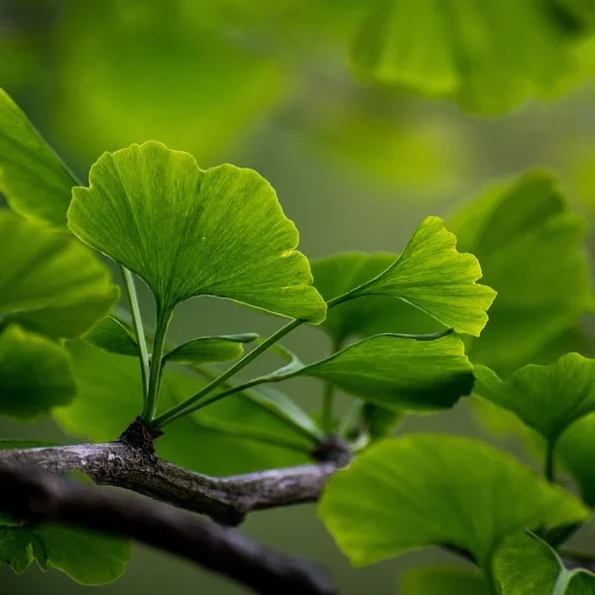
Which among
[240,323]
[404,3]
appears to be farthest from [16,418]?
[240,323]

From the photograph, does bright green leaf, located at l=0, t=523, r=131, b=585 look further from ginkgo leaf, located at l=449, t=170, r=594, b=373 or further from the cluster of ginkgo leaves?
ginkgo leaf, located at l=449, t=170, r=594, b=373

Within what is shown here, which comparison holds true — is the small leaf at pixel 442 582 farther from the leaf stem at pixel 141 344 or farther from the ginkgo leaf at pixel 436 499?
the leaf stem at pixel 141 344

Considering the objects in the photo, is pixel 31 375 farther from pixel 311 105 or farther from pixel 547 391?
pixel 311 105

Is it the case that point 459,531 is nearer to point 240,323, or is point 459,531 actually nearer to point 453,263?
point 453,263

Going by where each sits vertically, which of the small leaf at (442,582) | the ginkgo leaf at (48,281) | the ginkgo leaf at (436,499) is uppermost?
the ginkgo leaf at (48,281)

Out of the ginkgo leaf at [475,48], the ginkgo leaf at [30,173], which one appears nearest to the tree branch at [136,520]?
the ginkgo leaf at [30,173]

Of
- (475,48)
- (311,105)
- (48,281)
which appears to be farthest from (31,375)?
(311,105)

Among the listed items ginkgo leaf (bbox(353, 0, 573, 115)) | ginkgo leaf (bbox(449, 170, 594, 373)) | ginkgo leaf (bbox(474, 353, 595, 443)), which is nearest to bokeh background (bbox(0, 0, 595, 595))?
ginkgo leaf (bbox(353, 0, 573, 115))
